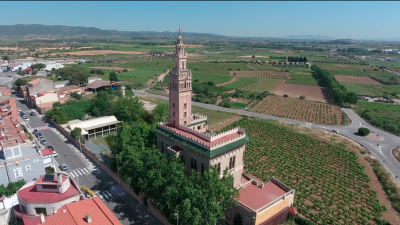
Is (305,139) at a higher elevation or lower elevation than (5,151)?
lower

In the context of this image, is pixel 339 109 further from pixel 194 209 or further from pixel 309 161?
pixel 194 209

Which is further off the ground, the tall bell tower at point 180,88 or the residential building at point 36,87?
the tall bell tower at point 180,88

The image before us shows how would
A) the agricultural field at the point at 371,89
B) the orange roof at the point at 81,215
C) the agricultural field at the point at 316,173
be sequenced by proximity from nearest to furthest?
the orange roof at the point at 81,215
the agricultural field at the point at 316,173
the agricultural field at the point at 371,89

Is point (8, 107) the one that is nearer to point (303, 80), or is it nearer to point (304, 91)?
point (304, 91)

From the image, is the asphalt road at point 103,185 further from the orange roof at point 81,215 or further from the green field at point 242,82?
the green field at point 242,82

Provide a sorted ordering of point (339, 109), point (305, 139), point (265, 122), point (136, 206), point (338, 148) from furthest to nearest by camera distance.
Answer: point (339, 109), point (265, 122), point (305, 139), point (338, 148), point (136, 206)

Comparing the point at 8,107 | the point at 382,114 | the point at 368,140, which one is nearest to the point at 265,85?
the point at 382,114

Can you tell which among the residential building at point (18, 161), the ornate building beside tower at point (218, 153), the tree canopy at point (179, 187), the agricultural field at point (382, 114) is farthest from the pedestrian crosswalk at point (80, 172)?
the agricultural field at point (382, 114)

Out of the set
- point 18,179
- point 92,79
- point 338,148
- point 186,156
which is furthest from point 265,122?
point 92,79
